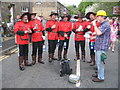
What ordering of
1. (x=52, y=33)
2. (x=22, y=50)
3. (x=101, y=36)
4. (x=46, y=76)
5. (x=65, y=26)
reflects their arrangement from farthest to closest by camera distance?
(x=52, y=33) → (x=65, y=26) → (x=22, y=50) → (x=46, y=76) → (x=101, y=36)

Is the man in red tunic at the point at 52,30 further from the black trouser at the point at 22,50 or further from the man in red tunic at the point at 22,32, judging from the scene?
the black trouser at the point at 22,50

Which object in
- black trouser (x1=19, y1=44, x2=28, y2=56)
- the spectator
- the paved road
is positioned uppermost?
the spectator

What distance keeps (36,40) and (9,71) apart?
160 cm

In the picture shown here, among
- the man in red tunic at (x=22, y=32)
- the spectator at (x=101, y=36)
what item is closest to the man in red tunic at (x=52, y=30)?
the man in red tunic at (x=22, y=32)

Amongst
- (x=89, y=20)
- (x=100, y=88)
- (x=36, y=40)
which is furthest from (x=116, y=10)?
(x=100, y=88)

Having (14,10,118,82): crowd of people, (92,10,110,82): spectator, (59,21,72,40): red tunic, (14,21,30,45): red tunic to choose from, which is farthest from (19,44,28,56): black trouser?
(92,10,110,82): spectator

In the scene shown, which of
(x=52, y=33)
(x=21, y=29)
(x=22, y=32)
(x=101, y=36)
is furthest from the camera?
(x=52, y=33)

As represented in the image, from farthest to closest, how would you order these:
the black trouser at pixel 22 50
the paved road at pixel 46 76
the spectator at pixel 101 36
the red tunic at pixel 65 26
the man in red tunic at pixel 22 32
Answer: the red tunic at pixel 65 26, the black trouser at pixel 22 50, the man in red tunic at pixel 22 32, the paved road at pixel 46 76, the spectator at pixel 101 36

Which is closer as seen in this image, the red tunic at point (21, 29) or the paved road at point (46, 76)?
the paved road at point (46, 76)

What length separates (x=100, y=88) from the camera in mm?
4652

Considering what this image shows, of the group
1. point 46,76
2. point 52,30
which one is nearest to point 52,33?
point 52,30

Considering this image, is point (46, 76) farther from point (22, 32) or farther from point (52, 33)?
point (52, 33)

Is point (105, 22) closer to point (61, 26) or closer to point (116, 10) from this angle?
point (61, 26)

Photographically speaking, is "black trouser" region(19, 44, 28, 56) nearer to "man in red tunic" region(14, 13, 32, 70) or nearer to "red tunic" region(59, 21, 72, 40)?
"man in red tunic" region(14, 13, 32, 70)
